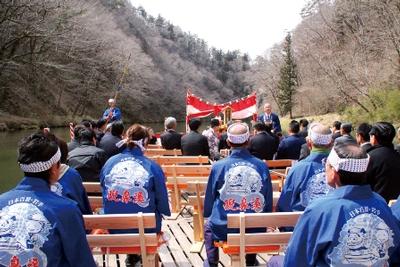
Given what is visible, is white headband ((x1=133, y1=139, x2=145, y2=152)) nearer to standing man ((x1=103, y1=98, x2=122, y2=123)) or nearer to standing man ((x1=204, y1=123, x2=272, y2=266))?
standing man ((x1=204, y1=123, x2=272, y2=266))

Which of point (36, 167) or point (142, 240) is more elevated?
point (36, 167)

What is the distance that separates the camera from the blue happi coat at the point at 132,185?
13.1 feet

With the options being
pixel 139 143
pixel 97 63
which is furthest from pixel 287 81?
pixel 139 143

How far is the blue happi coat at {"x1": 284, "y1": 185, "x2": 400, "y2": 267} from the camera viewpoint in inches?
91.5

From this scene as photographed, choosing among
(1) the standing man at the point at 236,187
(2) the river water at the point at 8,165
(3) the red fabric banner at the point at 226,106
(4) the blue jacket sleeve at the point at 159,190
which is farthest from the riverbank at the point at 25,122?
(1) the standing man at the point at 236,187

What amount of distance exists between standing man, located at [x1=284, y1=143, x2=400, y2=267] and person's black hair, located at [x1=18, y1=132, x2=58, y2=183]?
144 centimetres

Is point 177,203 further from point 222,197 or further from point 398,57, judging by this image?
point 398,57

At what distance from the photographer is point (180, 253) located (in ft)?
16.7

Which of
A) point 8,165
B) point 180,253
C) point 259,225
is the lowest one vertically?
point 8,165

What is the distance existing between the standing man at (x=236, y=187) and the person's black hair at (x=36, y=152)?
67.4 inches

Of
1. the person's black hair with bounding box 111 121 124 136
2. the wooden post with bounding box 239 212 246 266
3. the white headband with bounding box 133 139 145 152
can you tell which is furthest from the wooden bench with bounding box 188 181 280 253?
the person's black hair with bounding box 111 121 124 136

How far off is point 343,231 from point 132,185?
2165mm

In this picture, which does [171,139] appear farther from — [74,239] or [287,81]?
[287,81]

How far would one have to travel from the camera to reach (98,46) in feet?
142
